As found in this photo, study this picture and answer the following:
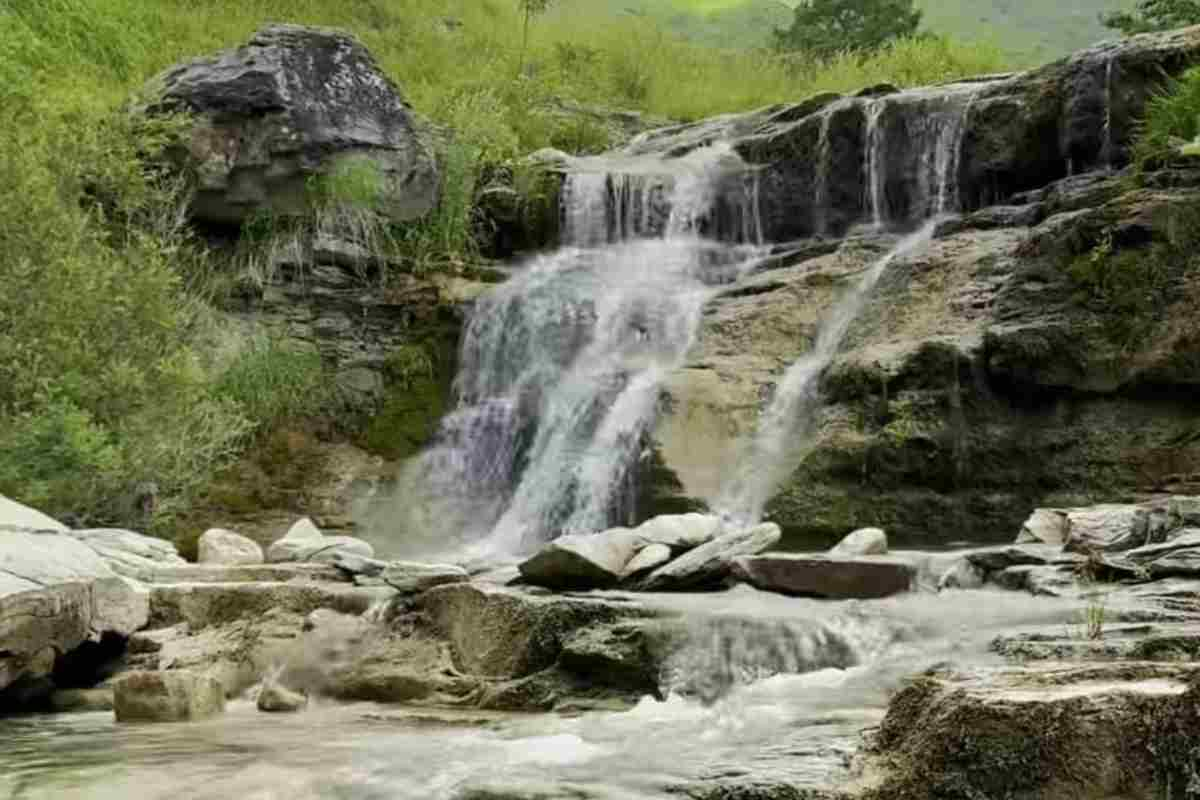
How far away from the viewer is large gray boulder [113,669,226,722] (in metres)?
4.45

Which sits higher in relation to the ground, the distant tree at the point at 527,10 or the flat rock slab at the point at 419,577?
the distant tree at the point at 527,10

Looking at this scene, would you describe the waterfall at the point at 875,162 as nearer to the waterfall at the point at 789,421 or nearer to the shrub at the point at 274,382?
the waterfall at the point at 789,421

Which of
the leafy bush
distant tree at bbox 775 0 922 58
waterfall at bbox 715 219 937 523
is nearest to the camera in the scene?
waterfall at bbox 715 219 937 523

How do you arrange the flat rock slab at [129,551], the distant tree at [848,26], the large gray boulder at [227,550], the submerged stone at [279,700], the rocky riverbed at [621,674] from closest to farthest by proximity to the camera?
the rocky riverbed at [621,674] → the submerged stone at [279,700] → the flat rock slab at [129,551] → the large gray boulder at [227,550] → the distant tree at [848,26]

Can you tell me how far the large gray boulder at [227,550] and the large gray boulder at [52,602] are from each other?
79.1 inches

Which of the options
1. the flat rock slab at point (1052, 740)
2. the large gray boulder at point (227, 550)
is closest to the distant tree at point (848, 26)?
the large gray boulder at point (227, 550)

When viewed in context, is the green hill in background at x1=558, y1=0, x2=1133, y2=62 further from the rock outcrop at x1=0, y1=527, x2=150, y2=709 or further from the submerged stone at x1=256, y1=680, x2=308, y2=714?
the submerged stone at x1=256, y1=680, x2=308, y2=714


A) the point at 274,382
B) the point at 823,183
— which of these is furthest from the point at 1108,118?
the point at 274,382

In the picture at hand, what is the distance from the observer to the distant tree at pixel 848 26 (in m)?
22.8

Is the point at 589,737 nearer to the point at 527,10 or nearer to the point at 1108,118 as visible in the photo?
the point at 1108,118

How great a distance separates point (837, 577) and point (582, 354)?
5543mm

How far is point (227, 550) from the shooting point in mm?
7961

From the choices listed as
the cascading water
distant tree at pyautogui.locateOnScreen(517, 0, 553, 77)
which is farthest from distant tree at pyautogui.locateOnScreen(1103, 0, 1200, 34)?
distant tree at pyautogui.locateOnScreen(517, 0, 553, 77)

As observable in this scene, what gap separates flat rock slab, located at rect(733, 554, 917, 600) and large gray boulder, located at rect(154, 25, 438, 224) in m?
7.45
